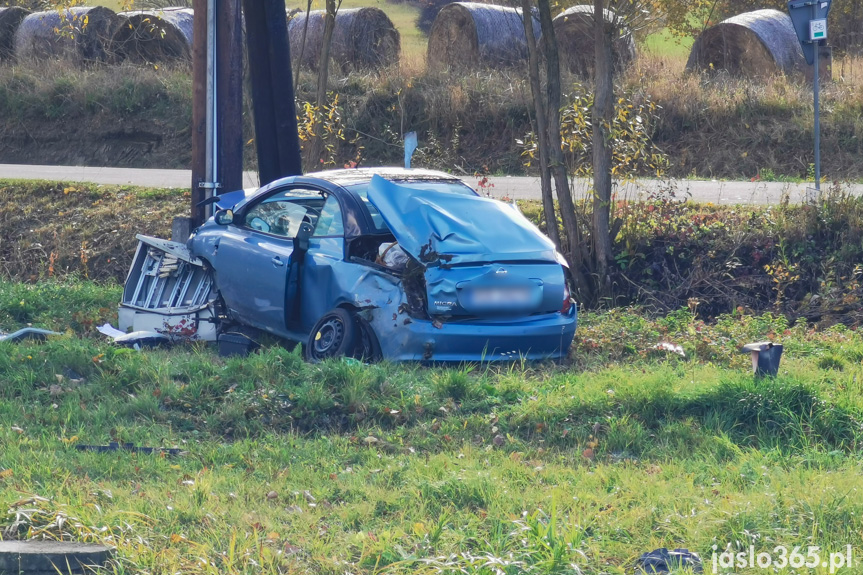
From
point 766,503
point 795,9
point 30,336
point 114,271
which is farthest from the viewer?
point 114,271

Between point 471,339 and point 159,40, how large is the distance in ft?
65.8

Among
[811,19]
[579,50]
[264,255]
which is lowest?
[264,255]

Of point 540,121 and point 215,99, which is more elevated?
point 215,99

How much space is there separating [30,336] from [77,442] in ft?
10.8

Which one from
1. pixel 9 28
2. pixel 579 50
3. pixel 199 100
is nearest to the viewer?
pixel 199 100

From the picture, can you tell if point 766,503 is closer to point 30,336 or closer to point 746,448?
point 746,448

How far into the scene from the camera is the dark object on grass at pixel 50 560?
3.68 meters

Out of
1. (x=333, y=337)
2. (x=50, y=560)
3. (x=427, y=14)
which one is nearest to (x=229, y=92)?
(x=333, y=337)

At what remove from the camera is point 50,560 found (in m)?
3.68

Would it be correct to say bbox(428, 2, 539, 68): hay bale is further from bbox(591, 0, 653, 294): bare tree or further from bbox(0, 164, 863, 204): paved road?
bbox(591, 0, 653, 294): bare tree

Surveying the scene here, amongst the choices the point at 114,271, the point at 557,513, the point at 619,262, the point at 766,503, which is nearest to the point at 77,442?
the point at 557,513

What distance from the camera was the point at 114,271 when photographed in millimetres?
12844

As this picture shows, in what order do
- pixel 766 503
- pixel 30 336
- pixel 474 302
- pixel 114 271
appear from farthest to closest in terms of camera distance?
pixel 114 271, pixel 30 336, pixel 474 302, pixel 766 503

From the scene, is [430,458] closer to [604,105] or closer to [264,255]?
[264,255]
